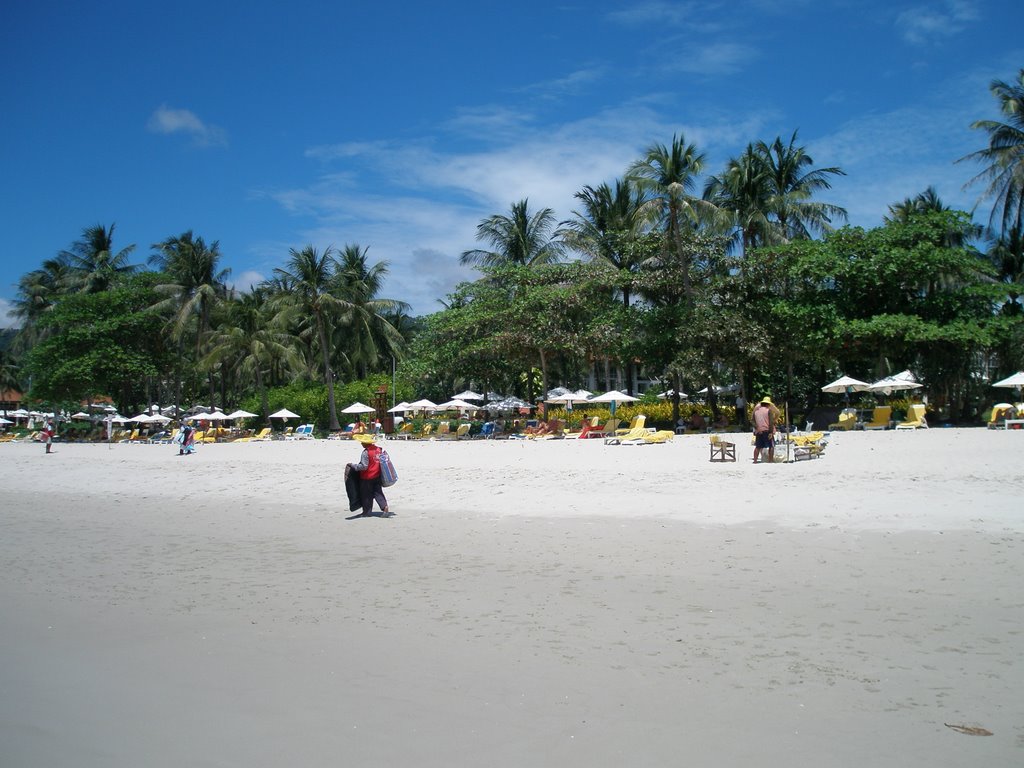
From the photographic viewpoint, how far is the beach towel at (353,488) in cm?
1120

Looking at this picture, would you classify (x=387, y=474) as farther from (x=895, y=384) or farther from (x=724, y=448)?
(x=895, y=384)

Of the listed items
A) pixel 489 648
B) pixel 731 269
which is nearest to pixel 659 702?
pixel 489 648

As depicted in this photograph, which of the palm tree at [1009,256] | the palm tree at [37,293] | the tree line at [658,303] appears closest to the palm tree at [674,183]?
the tree line at [658,303]

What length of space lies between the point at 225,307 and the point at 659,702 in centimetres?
4393

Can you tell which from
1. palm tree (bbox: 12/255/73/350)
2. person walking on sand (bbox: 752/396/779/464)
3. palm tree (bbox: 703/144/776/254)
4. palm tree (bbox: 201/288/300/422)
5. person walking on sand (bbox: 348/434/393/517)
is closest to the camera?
person walking on sand (bbox: 348/434/393/517)

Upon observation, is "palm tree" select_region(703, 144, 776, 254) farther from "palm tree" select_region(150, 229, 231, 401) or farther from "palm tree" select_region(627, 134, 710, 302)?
"palm tree" select_region(150, 229, 231, 401)

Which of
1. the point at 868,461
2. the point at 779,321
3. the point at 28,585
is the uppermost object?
the point at 779,321

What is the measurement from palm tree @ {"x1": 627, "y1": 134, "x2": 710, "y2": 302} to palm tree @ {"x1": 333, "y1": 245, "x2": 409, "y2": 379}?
19.6m

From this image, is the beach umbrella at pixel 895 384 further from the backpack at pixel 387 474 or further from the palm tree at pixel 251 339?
the palm tree at pixel 251 339

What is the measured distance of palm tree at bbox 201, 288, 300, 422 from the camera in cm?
4194

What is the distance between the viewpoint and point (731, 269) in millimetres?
31281

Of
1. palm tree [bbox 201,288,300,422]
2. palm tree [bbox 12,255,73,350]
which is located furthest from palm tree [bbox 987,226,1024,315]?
palm tree [bbox 12,255,73,350]

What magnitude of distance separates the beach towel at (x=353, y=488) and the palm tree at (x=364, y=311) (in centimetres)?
3295

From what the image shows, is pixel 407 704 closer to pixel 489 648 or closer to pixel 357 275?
pixel 489 648
